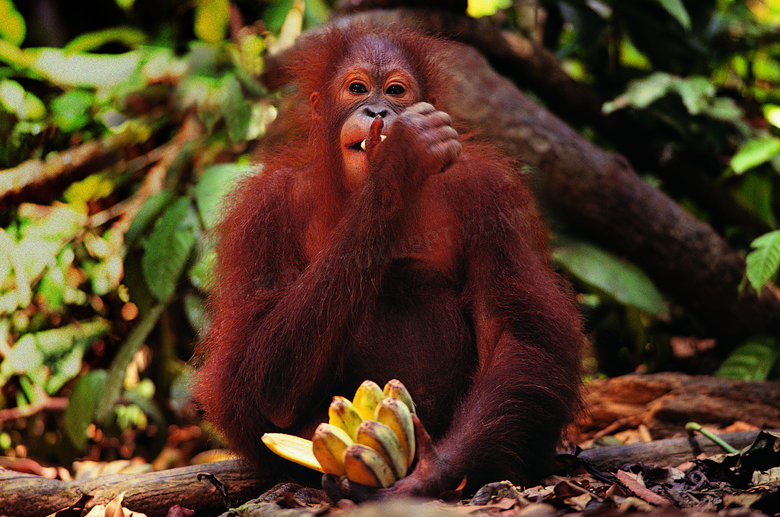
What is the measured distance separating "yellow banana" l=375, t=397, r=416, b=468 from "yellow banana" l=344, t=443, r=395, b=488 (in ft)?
0.28

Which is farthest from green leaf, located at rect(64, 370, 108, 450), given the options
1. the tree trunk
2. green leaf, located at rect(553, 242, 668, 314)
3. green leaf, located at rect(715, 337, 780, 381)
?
green leaf, located at rect(715, 337, 780, 381)

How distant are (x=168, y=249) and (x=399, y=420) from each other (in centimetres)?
217

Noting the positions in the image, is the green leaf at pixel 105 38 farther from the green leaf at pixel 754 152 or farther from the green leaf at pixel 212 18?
the green leaf at pixel 754 152

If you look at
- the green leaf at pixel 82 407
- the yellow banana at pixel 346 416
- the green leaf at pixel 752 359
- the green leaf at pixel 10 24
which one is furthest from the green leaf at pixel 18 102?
the green leaf at pixel 752 359

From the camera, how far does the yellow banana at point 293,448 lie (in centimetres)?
195

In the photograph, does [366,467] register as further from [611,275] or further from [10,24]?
[10,24]

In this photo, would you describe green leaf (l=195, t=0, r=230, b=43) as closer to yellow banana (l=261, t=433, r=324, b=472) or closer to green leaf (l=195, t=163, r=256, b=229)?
green leaf (l=195, t=163, r=256, b=229)

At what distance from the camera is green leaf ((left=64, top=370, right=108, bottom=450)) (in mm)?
3764

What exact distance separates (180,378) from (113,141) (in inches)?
73.5

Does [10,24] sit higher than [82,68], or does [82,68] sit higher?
[10,24]

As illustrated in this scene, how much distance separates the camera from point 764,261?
10.4 ft

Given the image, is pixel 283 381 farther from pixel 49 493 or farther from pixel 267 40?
pixel 267 40

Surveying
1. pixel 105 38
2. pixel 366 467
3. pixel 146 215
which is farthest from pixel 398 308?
pixel 105 38

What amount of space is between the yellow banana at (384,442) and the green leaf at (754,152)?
3224mm
